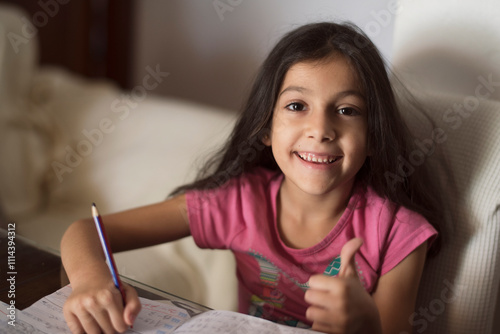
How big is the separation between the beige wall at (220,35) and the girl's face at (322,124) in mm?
483

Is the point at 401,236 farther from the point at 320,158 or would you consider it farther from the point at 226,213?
the point at 226,213

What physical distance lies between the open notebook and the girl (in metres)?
0.03

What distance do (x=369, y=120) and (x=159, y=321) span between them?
1.46 feet

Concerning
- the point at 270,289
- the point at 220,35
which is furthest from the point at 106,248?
the point at 220,35

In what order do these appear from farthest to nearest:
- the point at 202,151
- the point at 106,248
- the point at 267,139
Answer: the point at 202,151
the point at 267,139
the point at 106,248

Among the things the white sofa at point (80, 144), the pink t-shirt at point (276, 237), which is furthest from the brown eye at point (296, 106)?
the white sofa at point (80, 144)

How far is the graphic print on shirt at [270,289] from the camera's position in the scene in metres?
0.91

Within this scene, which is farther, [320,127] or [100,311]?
[320,127]

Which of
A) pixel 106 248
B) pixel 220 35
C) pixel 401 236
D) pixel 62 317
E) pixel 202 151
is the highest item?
pixel 220 35

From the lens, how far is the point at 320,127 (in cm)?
76

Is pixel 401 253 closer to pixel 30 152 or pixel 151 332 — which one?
pixel 151 332

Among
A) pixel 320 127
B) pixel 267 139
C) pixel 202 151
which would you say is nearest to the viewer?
pixel 320 127

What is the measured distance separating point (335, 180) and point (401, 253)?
160 mm

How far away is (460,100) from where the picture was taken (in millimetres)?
931
